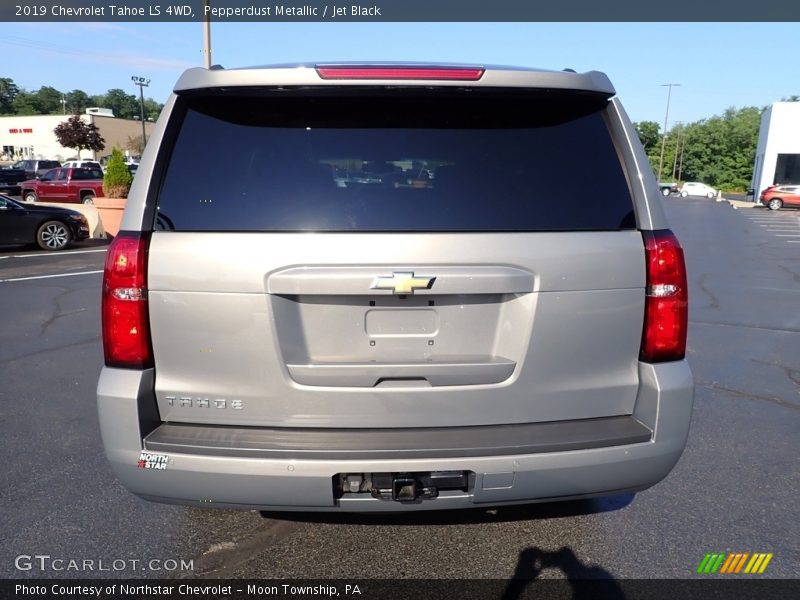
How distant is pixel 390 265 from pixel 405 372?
1.38 feet

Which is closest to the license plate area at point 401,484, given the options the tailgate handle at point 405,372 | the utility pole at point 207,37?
the tailgate handle at point 405,372

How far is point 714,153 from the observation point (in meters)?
80.9

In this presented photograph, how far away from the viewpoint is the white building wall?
249 ft

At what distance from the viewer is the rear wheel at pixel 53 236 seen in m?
14.5

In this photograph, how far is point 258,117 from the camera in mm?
2496

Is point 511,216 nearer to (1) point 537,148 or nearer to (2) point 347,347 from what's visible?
(1) point 537,148

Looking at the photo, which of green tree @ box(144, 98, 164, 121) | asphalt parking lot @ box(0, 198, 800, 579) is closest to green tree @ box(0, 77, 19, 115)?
green tree @ box(144, 98, 164, 121)

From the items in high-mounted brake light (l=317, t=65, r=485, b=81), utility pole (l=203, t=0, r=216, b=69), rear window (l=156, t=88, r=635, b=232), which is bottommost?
rear window (l=156, t=88, r=635, b=232)

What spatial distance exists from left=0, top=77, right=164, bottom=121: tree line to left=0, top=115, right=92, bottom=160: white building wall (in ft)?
133

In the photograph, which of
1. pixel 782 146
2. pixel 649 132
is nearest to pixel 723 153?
pixel 649 132

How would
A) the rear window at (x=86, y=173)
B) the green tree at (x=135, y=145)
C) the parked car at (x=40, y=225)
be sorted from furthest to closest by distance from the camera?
1. the green tree at (x=135, y=145)
2. the rear window at (x=86, y=173)
3. the parked car at (x=40, y=225)

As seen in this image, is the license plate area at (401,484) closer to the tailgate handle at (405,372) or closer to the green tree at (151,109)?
the tailgate handle at (405,372)

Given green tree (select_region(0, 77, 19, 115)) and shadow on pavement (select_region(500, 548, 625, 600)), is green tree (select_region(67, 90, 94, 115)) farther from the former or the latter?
shadow on pavement (select_region(500, 548, 625, 600))

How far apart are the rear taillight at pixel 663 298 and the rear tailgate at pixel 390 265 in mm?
50
